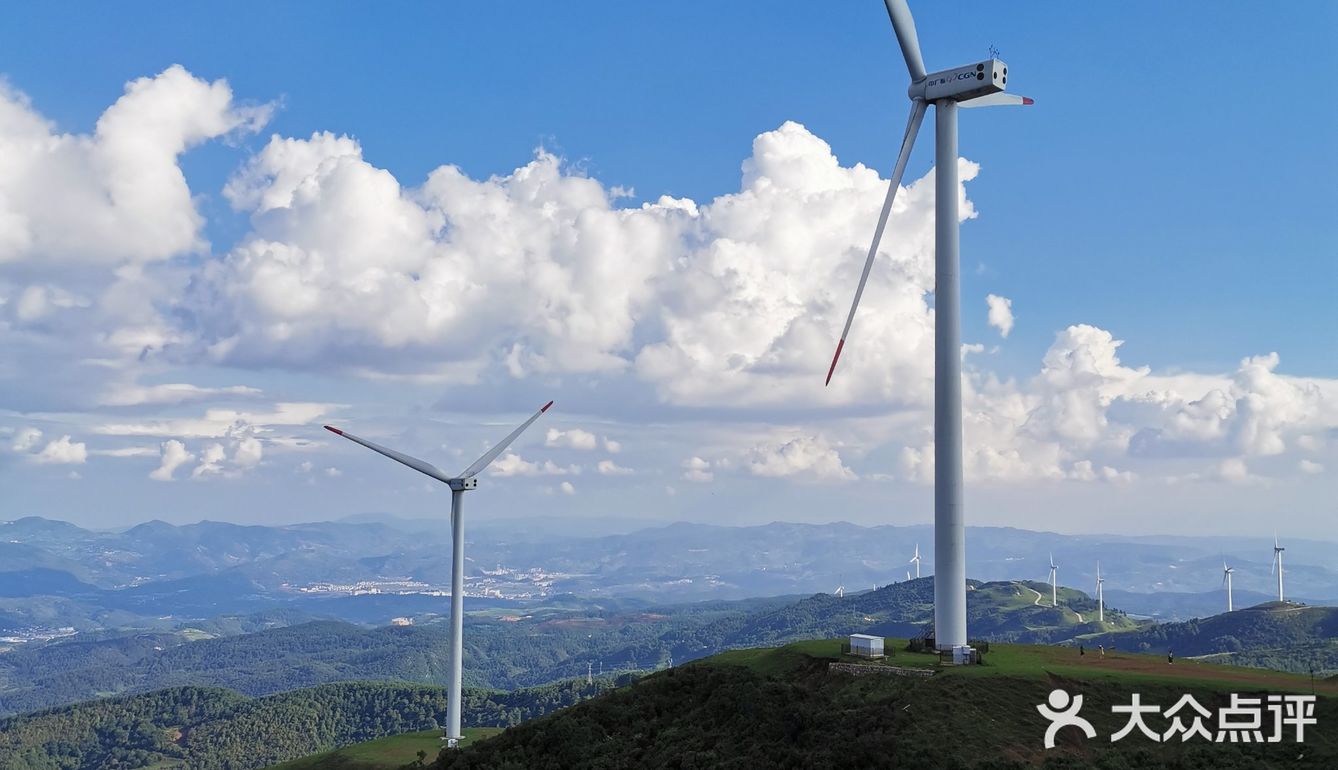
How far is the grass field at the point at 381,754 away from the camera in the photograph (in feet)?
487

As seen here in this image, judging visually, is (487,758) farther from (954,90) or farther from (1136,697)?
(954,90)

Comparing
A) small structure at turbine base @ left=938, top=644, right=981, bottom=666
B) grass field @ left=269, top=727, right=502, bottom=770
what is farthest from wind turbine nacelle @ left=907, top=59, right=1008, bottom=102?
grass field @ left=269, top=727, right=502, bottom=770

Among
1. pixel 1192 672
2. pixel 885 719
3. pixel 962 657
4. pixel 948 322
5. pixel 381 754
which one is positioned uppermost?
pixel 948 322

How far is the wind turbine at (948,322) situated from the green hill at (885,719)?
6.12m

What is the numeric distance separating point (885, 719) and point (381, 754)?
10775 centimetres

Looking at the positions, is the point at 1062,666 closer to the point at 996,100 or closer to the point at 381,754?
the point at 996,100

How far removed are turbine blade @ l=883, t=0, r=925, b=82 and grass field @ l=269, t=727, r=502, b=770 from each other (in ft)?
336

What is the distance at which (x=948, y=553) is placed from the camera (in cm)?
7700

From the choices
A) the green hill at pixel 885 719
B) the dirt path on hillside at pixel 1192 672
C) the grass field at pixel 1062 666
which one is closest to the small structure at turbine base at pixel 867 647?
the grass field at pixel 1062 666

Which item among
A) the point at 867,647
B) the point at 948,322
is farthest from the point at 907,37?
the point at 867,647

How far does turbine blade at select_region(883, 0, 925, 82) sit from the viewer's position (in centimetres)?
8194

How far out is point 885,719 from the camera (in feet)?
217

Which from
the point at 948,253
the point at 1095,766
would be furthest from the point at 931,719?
the point at 948,253

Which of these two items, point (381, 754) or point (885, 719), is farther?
point (381, 754)
